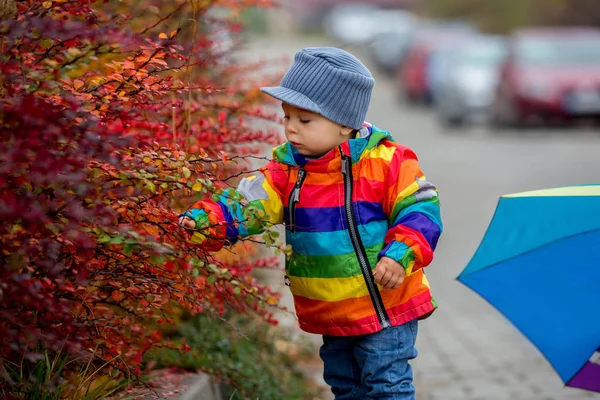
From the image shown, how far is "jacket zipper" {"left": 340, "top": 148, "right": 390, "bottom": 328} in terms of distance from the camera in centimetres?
310

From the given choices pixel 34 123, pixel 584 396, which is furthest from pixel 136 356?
pixel 584 396

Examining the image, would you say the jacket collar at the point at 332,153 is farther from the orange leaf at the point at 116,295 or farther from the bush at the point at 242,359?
the bush at the point at 242,359

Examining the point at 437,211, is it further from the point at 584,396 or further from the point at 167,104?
the point at 584,396

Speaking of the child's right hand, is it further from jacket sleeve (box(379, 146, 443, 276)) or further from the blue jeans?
the blue jeans

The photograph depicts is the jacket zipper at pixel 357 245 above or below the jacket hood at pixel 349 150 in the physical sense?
below

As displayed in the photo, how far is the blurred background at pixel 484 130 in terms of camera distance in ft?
17.6

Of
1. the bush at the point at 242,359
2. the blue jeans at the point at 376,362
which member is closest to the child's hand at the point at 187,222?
the blue jeans at the point at 376,362

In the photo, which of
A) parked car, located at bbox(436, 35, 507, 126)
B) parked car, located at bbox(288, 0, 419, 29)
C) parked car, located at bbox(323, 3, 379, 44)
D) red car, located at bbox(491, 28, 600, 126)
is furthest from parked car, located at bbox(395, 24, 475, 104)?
parked car, located at bbox(288, 0, 419, 29)

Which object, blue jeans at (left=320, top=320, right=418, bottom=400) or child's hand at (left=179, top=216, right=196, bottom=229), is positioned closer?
child's hand at (left=179, top=216, right=196, bottom=229)

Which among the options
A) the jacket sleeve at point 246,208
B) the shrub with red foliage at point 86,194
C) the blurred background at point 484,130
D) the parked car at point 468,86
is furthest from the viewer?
the parked car at point 468,86

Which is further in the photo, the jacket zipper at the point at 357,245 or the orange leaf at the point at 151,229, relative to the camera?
the jacket zipper at the point at 357,245

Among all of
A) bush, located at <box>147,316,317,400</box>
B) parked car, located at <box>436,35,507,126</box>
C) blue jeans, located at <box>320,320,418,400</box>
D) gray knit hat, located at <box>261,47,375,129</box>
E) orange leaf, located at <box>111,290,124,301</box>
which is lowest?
parked car, located at <box>436,35,507,126</box>

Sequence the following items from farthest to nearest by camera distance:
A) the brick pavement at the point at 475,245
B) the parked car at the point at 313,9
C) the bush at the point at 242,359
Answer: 1. the parked car at the point at 313,9
2. the brick pavement at the point at 475,245
3. the bush at the point at 242,359

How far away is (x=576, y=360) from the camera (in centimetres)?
364
